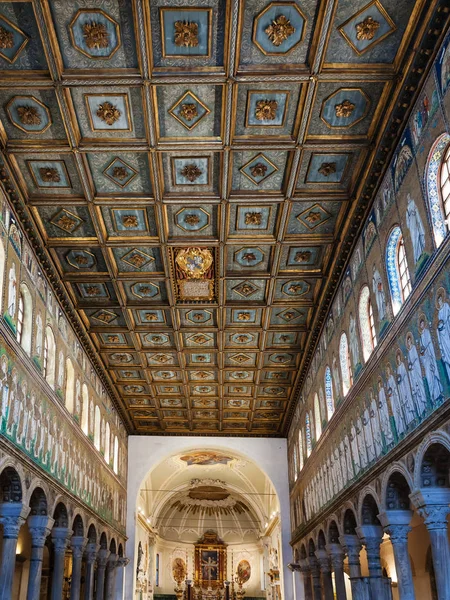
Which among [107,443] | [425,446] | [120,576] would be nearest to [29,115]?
[425,446]

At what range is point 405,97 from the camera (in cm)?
1237

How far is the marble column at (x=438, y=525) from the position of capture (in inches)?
434

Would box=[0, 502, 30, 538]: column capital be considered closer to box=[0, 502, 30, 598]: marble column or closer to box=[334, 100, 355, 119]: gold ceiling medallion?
box=[0, 502, 30, 598]: marble column

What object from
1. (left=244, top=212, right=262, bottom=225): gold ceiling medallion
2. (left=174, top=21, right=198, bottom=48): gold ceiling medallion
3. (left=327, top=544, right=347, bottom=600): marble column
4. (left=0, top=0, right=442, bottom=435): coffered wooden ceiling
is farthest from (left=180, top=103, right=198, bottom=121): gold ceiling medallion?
(left=327, top=544, right=347, bottom=600): marble column

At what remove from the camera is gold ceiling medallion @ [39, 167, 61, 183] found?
49.0 ft

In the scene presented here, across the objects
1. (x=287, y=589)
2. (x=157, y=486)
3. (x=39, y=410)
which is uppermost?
(x=157, y=486)

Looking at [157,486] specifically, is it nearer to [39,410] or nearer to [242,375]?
[242,375]

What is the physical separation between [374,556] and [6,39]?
47.5 feet

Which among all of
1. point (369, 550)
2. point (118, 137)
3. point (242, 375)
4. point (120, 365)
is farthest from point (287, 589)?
point (118, 137)

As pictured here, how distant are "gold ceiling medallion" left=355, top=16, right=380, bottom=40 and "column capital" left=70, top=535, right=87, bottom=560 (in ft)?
61.3

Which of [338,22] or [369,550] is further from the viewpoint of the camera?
[369,550]

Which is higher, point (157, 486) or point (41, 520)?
point (157, 486)

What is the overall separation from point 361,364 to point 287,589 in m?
19.8

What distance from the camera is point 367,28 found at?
11406mm
